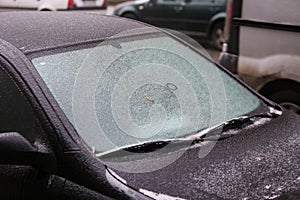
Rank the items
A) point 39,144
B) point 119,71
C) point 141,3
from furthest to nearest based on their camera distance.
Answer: point 141,3 < point 119,71 < point 39,144

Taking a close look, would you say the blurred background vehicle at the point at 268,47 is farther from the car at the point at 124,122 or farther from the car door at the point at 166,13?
the car door at the point at 166,13

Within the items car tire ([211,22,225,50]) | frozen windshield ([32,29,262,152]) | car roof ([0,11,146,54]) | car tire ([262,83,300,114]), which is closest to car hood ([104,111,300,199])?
frozen windshield ([32,29,262,152])

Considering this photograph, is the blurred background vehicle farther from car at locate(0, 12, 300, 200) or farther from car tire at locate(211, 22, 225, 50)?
car tire at locate(211, 22, 225, 50)

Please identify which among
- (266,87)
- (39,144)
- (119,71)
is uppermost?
(119,71)

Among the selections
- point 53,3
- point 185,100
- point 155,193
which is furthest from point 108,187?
point 53,3

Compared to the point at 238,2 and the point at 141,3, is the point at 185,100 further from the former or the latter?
the point at 141,3

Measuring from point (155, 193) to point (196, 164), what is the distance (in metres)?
0.33

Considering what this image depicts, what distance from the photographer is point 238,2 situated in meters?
5.45

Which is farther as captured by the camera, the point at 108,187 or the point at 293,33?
the point at 293,33

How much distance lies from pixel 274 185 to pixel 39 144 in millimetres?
1032

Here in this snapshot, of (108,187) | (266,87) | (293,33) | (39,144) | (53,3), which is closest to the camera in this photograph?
(108,187)

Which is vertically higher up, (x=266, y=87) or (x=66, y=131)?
(x=66, y=131)

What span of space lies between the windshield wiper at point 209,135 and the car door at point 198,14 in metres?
8.64

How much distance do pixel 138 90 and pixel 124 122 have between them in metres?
0.27
